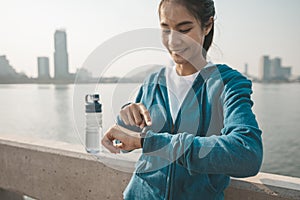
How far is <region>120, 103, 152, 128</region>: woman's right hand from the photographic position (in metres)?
0.65

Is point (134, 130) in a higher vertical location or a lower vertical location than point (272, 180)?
higher

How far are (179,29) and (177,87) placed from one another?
0.15 metres

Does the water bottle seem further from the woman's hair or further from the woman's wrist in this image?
the woman's hair

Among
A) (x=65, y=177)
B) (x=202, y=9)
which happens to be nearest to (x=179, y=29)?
(x=202, y=9)

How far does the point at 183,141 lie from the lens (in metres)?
0.61

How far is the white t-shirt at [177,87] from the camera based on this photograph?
0.74 m

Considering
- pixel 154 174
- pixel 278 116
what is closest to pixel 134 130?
pixel 154 174

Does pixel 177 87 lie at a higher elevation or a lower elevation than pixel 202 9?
lower

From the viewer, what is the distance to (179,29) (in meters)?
0.67

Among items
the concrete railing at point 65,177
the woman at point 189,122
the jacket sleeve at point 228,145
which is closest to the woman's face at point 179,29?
the woman at point 189,122

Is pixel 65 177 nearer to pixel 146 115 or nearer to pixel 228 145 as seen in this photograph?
pixel 146 115

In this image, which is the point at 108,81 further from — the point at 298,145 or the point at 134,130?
the point at 298,145

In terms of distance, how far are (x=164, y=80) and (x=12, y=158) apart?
131cm

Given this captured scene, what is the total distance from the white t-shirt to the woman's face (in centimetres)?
8
